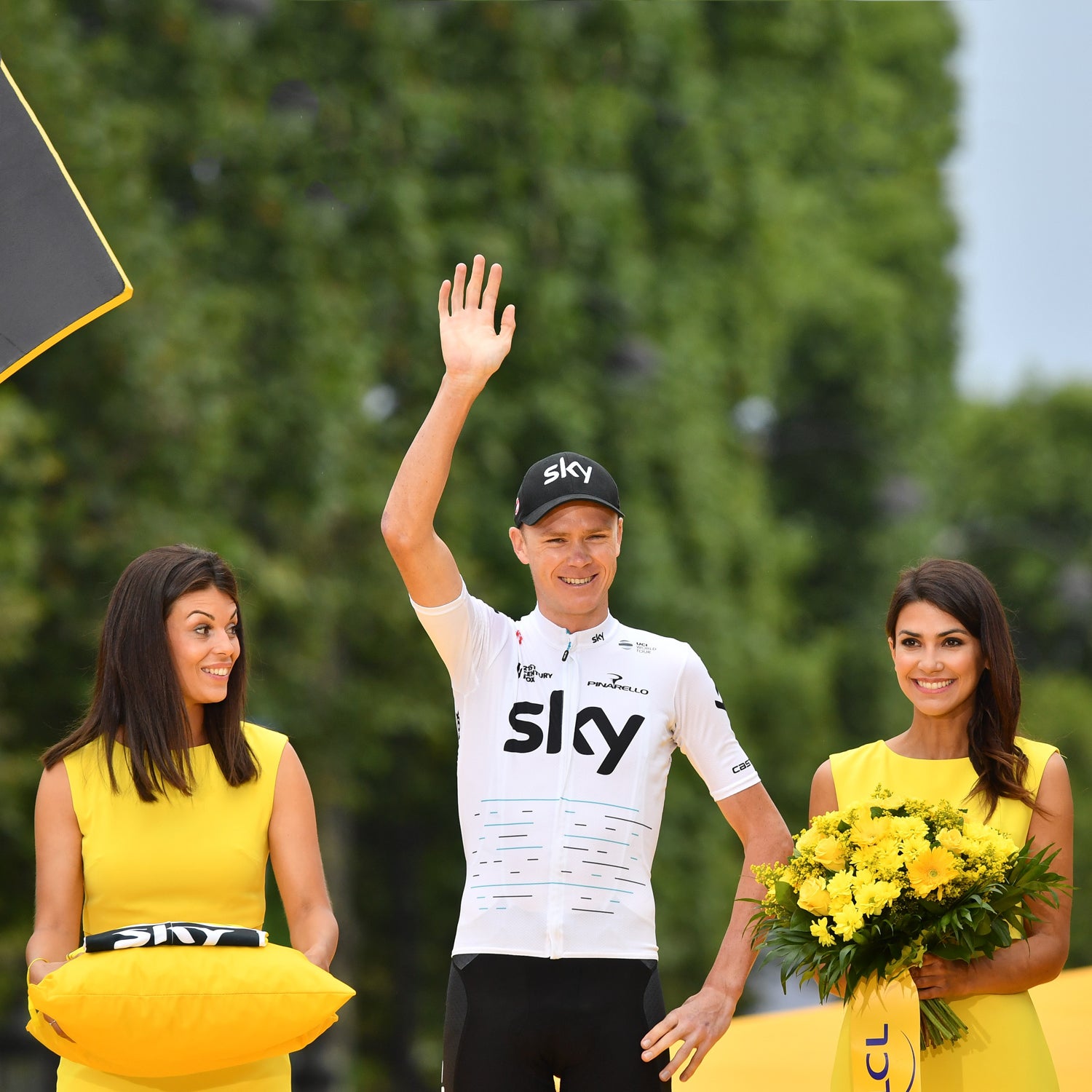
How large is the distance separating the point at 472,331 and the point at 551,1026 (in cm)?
148

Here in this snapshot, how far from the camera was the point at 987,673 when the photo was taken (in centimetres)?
399

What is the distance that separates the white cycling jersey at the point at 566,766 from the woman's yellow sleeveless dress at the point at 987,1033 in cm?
47

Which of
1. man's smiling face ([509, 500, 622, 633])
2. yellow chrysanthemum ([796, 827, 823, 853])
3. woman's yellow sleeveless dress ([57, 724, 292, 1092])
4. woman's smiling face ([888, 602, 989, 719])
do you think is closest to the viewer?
woman's yellow sleeveless dress ([57, 724, 292, 1092])

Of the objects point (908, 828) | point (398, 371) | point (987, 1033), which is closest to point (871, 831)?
point (908, 828)

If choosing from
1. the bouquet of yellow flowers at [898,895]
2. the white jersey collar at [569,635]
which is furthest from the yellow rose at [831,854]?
the white jersey collar at [569,635]

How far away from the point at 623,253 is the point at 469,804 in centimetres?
1253

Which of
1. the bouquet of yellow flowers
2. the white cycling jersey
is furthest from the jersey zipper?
the bouquet of yellow flowers

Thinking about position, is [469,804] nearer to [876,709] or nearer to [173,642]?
[173,642]

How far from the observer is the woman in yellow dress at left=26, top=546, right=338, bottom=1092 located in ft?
11.4

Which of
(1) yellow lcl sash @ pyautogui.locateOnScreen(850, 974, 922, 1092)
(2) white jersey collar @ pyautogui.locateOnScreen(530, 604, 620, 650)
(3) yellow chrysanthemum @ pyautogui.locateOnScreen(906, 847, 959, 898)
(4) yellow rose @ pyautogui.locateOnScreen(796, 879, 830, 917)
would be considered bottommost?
(1) yellow lcl sash @ pyautogui.locateOnScreen(850, 974, 922, 1092)

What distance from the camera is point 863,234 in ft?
87.5

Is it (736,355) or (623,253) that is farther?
(736,355)

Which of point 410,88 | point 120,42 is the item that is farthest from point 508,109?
point 120,42

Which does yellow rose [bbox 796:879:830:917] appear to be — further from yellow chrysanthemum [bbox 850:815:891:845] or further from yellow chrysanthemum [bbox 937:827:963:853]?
yellow chrysanthemum [bbox 937:827:963:853]
